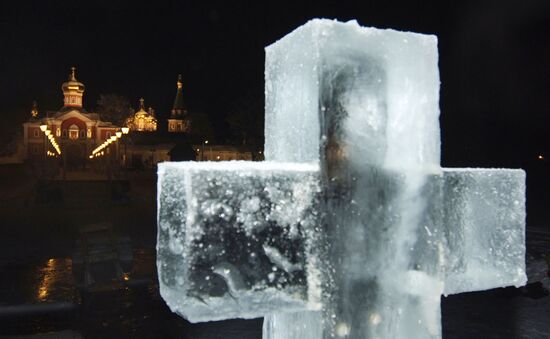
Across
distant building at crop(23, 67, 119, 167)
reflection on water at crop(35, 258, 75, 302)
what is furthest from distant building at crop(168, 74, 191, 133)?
reflection on water at crop(35, 258, 75, 302)

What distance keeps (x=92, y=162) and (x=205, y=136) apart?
20587 millimetres

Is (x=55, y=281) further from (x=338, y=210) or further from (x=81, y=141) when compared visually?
(x=81, y=141)

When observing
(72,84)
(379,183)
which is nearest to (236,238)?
(379,183)

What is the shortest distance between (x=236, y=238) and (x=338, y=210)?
35cm

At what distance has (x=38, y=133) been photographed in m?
67.6

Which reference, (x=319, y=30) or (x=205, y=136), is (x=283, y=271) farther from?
(x=205, y=136)

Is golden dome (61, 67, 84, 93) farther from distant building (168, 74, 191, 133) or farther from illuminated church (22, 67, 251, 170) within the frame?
distant building (168, 74, 191, 133)

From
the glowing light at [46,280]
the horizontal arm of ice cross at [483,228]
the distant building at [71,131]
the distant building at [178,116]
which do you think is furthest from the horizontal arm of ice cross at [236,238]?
the distant building at [178,116]

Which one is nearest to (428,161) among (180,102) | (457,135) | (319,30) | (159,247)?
(319,30)

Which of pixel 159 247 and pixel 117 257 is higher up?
pixel 159 247

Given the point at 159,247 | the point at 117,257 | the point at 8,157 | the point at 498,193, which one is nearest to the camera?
the point at 159,247

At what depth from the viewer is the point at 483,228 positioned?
6.01ft

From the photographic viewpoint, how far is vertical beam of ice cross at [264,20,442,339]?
156 cm

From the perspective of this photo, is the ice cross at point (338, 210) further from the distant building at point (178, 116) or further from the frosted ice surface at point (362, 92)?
the distant building at point (178, 116)
